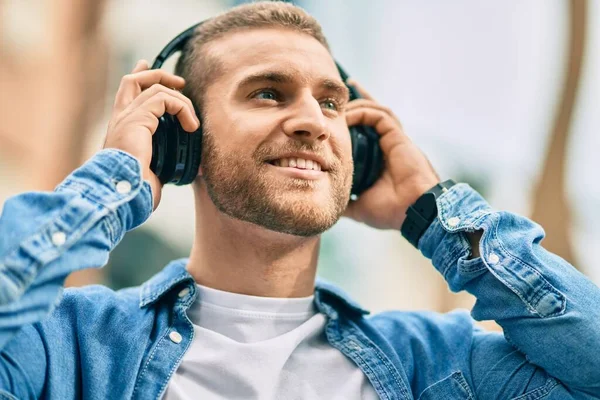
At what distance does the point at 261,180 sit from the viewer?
1.20 metres

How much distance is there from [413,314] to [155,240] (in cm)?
148

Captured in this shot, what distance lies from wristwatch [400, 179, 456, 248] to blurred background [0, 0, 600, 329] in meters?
0.98

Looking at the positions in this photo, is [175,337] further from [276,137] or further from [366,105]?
[366,105]

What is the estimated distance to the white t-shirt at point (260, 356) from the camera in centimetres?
111

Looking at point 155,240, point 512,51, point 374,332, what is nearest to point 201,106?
point 374,332

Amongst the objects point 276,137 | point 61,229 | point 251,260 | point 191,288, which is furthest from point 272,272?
point 61,229

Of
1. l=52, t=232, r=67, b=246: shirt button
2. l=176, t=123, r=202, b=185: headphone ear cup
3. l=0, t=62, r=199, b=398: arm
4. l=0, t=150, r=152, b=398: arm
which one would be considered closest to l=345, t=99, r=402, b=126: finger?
l=176, t=123, r=202, b=185: headphone ear cup

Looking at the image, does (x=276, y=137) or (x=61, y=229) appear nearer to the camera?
(x=61, y=229)

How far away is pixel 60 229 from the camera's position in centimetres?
90

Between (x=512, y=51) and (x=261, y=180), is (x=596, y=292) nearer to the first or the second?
(x=261, y=180)

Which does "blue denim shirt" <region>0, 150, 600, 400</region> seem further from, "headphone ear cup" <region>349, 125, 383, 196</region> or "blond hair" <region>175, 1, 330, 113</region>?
"blond hair" <region>175, 1, 330, 113</region>

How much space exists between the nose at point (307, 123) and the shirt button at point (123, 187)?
342 mm

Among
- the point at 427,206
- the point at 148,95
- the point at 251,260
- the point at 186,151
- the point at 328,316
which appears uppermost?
the point at 148,95

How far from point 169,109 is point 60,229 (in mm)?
369
